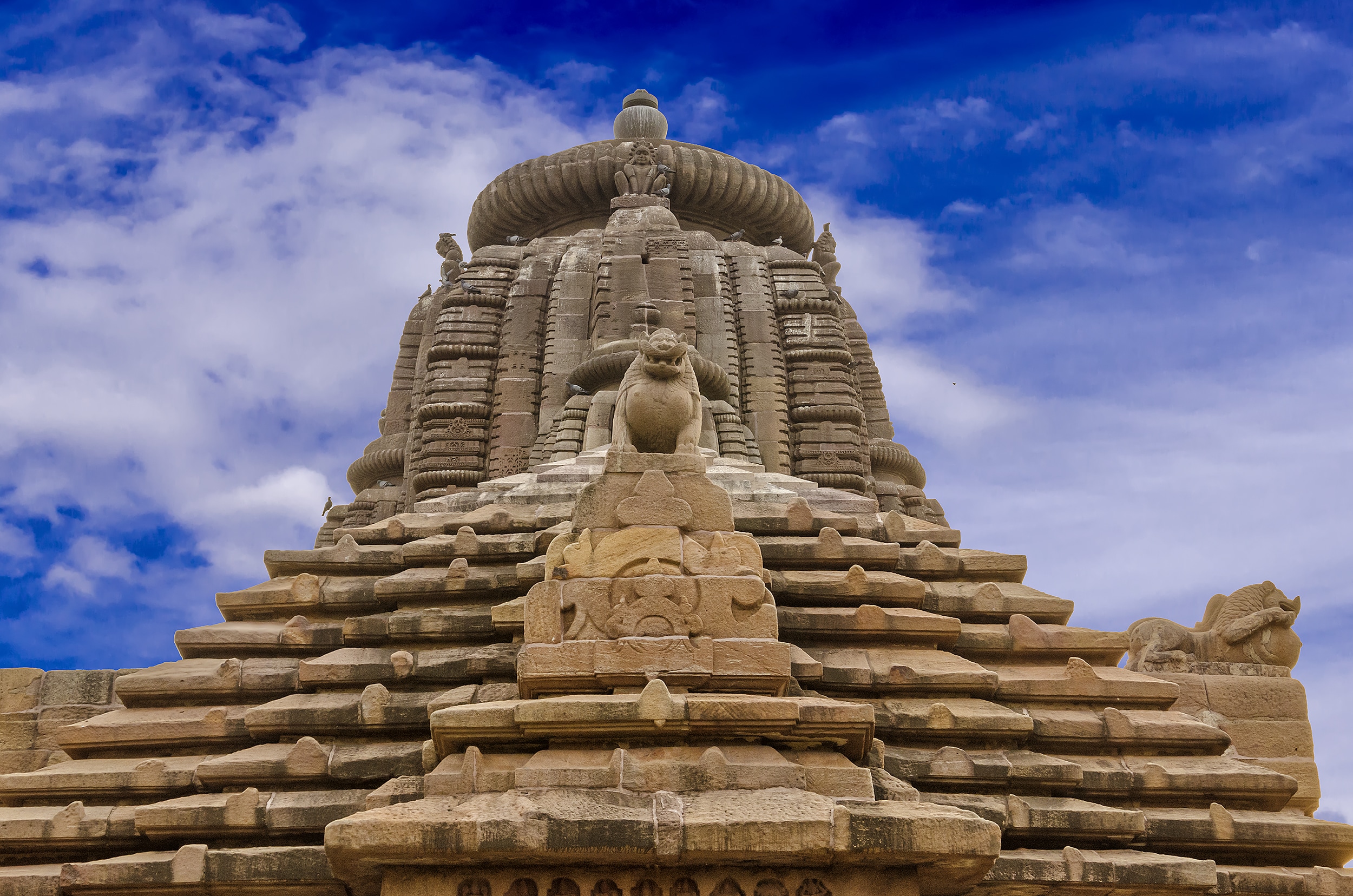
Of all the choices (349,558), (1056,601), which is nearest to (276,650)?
(349,558)

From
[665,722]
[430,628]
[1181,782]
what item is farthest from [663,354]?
[1181,782]

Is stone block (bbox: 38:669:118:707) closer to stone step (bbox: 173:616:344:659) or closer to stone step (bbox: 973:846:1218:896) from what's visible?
stone step (bbox: 173:616:344:659)

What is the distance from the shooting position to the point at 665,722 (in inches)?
204

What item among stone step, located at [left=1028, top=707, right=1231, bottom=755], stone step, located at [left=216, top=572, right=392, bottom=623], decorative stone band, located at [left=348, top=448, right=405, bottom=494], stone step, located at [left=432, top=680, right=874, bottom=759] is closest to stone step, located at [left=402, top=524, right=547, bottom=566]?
stone step, located at [left=216, top=572, right=392, bottom=623]

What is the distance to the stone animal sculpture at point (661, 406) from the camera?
23.2 feet

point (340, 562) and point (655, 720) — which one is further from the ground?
point (340, 562)

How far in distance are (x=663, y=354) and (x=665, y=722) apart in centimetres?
286

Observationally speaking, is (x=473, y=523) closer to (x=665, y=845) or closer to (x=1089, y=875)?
(x=665, y=845)

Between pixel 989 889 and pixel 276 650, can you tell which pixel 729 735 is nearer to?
pixel 989 889

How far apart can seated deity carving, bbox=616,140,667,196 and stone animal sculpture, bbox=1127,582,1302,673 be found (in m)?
11.5

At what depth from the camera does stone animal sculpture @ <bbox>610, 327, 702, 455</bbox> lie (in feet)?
23.2

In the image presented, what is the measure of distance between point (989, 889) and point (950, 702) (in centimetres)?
132

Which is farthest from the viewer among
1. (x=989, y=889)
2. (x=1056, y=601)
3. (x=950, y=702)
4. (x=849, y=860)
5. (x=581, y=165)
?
(x=581, y=165)

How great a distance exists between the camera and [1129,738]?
23.1ft
